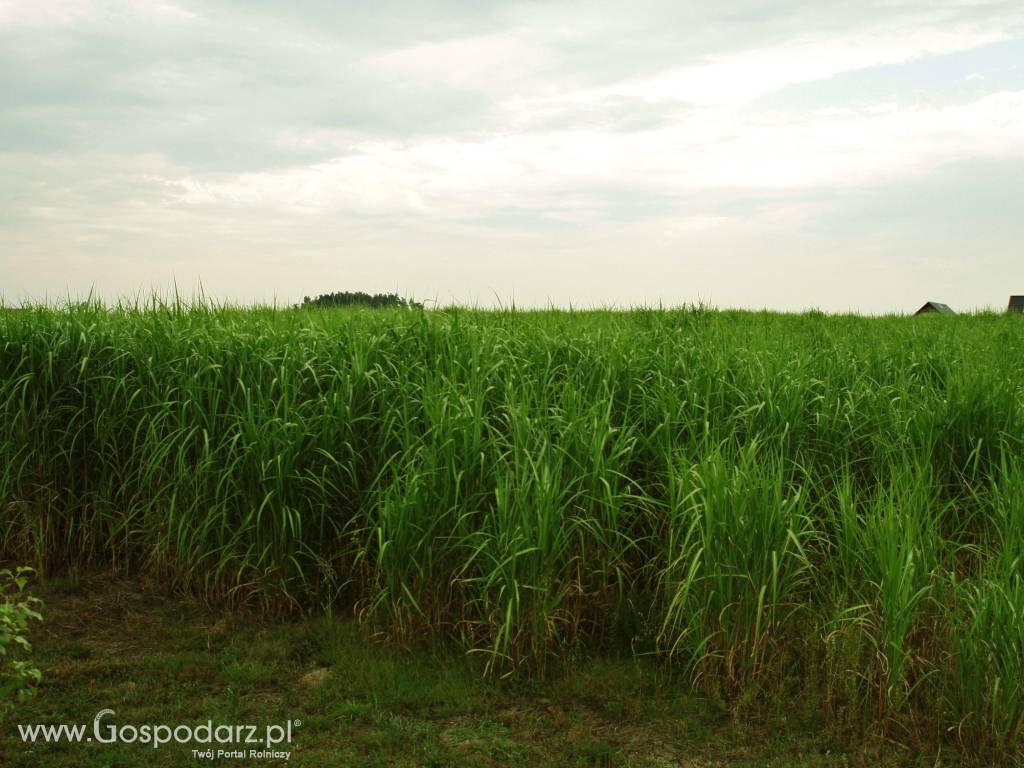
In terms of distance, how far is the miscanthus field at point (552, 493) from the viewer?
3.76 meters

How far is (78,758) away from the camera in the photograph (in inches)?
140

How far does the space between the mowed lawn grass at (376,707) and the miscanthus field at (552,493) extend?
152 mm

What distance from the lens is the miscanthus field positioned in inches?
148

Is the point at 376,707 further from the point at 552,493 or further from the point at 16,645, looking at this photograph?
the point at 16,645

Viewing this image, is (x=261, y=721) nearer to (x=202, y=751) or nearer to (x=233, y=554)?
(x=202, y=751)

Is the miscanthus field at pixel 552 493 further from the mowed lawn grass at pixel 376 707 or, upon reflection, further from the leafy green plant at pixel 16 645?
the leafy green plant at pixel 16 645

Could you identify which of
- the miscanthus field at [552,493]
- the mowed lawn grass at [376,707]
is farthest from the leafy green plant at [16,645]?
the miscanthus field at [552,493]

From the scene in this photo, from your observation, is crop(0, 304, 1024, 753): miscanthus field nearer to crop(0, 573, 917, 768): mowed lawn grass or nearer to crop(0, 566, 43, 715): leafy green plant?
crop(0, 573, 917, 768): mowed lawn grass

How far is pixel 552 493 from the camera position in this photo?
4.01 metres

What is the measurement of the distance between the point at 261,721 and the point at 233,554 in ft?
3.78

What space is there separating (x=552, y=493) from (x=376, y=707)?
129 cm

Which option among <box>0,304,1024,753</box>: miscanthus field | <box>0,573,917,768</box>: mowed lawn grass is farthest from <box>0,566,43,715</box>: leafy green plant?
<box>0,304,1024,753</box>: miscanthus field

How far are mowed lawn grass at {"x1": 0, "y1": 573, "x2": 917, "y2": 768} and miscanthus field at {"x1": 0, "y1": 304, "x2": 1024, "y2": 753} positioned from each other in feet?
0.50

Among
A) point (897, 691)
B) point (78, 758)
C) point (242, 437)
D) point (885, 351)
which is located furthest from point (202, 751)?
point (885, 351)
